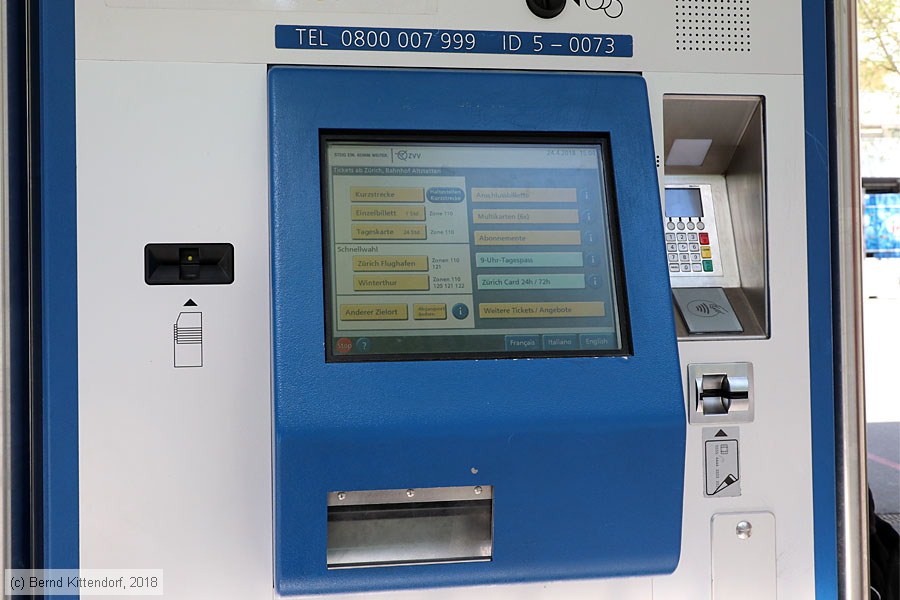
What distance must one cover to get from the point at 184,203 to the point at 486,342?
2.15 feet

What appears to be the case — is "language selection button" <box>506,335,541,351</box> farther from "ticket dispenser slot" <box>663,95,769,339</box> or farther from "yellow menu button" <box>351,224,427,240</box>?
"ticket dispenser slot" <box>663,95,769,339</box>

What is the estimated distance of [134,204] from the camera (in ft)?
5.73

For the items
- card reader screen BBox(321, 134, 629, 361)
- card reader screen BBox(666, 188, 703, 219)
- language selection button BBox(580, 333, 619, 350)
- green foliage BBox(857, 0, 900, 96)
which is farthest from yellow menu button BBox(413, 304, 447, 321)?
green foliage BBox(857, 0, 900, 96)

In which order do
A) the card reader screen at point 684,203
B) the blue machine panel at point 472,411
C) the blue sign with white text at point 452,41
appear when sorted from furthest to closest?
the card reader screen at point 684,203 → the blue sign with white text at point 452,41 → the blue machine panel at point 472,411

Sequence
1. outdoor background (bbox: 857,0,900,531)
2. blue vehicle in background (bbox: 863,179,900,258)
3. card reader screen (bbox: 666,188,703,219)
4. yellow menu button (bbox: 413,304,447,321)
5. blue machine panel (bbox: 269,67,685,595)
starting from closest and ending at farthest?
blue machine panel (bbox: 269,67,685,595), yellow menu button (bbox: 413,304,447,321), card reader screen (bbox: 666,188,703,219), outdoor background (bbox: 857,0,900,531), blue vehicle in background (bbox: 863,179,900,258)

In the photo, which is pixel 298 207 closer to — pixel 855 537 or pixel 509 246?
pixel 509 246

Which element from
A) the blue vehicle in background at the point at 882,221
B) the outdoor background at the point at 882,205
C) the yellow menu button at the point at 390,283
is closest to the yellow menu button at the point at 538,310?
the yellow menu button at the point at 390,283

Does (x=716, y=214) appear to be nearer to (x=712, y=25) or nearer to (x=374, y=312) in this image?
(x=712, y=25)

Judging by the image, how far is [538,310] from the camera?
1.71 m

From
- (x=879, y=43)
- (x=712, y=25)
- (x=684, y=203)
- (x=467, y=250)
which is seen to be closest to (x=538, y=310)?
(x=467, y=250)

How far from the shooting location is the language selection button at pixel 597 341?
171 cm

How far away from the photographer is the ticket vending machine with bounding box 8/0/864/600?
1.62 metres

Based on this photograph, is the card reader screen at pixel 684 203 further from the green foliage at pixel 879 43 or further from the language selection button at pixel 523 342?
the green foliage at pixel 879 43

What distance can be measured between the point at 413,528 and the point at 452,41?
38.7 inches
